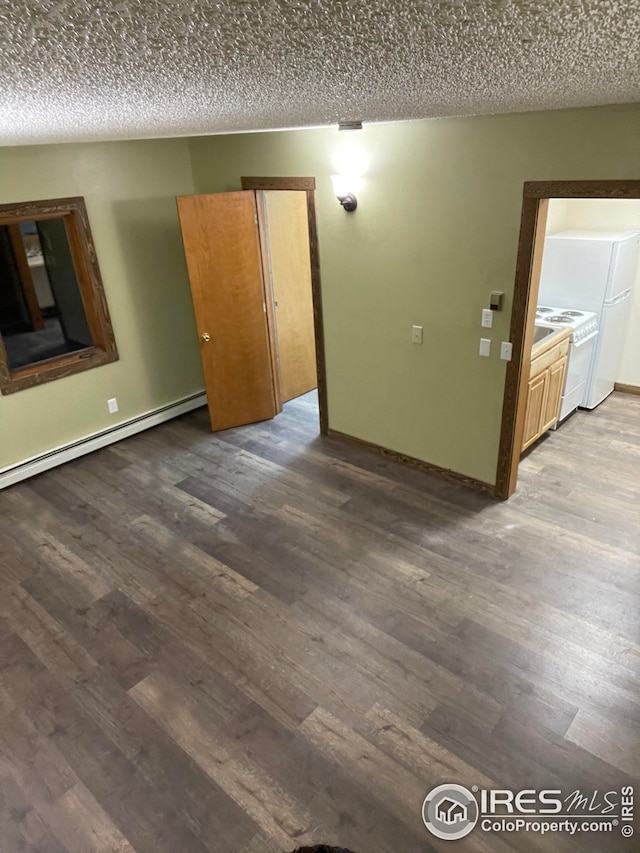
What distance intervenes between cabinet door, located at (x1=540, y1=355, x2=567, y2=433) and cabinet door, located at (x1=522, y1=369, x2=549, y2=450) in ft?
0.24

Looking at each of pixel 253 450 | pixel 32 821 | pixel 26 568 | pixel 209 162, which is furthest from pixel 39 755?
pixel 209 162

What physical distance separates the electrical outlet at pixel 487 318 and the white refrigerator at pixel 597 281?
175cm

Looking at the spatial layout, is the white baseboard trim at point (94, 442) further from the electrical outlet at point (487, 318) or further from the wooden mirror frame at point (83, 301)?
the electrical outlet at point (487, 318)

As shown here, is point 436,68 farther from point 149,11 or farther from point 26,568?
point 26,568

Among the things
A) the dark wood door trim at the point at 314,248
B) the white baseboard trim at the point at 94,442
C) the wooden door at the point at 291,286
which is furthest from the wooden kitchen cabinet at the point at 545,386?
the white baseboard trim at the point at 94,442

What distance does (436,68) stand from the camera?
0.73 metres

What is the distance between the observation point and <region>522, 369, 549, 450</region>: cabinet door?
13.2 feet

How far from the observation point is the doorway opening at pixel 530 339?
9.45 feet

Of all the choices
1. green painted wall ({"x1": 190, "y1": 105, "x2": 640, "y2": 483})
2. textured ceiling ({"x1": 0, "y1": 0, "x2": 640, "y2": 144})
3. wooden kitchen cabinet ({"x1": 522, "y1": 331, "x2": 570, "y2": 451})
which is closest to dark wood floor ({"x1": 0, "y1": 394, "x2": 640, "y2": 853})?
wooden kitchen cabinet ({"x1": 522, "y1": 331, "x2": 570, "y2": 451})

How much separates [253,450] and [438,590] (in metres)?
2.10

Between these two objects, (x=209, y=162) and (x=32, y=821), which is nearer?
(x=32, y=821)

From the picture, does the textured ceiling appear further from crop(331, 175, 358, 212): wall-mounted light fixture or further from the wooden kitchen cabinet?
the wooden kitchen cabinet

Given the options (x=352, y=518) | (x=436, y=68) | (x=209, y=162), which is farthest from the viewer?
(x=209, y=162)

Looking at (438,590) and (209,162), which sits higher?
(209,162)
